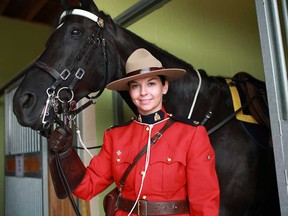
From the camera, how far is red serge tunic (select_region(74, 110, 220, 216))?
1.00 m

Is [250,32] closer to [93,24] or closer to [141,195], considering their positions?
[93,24]

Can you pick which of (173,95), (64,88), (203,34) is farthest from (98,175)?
(203,34)

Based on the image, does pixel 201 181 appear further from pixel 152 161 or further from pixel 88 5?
pixel 88 5

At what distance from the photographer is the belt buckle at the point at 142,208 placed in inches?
40.4

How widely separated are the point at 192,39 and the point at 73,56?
5.40 ft

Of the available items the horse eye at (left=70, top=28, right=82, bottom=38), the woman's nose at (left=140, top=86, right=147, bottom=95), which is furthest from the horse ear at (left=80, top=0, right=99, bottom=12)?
the woman's nose at (left=140, top=86, right=147, bottom=95)

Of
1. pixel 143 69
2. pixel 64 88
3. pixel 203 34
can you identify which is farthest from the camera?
pixel 203 34

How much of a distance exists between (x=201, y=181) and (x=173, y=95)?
0.55 meters

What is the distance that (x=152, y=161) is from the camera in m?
1.06

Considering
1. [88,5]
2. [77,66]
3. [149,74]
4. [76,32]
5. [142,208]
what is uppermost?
[88,5]

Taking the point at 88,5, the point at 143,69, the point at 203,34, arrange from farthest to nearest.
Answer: the point at 203,34 < the point at 88,5 < the point at 143,69

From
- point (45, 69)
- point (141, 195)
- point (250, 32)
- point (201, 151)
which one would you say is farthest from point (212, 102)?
point (250, 32)

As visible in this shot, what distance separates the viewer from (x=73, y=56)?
128 cm

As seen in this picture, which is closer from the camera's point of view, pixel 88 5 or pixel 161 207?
pixel 161 207
